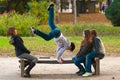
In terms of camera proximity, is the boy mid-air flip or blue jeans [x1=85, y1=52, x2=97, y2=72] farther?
blue jeans [x1=85, y1=52, x2=97, y2=72]

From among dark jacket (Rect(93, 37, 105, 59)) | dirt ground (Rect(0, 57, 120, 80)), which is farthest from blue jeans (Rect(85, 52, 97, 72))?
dirt ground (Rect(0, 57, 120, 80))

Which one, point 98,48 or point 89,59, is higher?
point 98,48

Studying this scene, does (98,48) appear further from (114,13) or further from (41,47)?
(114,13)

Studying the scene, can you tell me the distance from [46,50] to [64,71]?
13.2 ft

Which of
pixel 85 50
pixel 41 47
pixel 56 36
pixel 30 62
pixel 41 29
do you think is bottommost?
pixel 41 29

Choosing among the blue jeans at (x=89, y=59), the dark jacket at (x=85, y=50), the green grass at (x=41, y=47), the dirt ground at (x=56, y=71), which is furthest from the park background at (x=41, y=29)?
the blue jeans at (x=89, y=59)

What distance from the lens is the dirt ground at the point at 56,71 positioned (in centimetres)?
1166

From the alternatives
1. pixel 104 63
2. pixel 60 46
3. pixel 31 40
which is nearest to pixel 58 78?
pixel 60 46

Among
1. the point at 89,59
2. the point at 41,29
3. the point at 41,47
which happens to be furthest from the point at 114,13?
the point at 89,59

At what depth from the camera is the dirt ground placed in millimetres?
11664

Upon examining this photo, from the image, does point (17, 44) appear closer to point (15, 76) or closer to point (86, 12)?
point (15, 76)

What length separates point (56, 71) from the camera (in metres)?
12.8

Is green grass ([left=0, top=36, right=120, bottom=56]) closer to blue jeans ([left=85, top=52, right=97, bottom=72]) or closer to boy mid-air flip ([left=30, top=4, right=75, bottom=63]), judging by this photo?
boy mid-air flip ([left=30, top=4, right=75, bottom=63])

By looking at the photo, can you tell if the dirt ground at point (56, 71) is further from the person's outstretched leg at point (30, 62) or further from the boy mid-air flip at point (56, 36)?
the boy mid-air flip at point (56, 36)
